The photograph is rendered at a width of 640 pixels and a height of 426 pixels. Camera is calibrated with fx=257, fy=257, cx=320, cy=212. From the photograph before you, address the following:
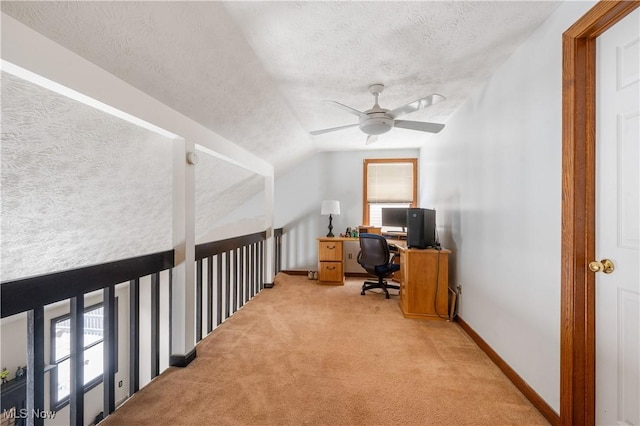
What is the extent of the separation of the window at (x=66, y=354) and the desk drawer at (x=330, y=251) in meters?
3.36

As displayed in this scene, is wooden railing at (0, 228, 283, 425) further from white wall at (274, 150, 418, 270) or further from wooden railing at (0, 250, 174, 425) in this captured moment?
white wall at (274, 150, 418, 270)

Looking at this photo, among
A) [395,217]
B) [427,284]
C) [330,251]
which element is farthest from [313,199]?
[427,284]

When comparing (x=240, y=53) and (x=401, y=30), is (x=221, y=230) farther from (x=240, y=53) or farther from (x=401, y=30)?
(x=401, y=30)

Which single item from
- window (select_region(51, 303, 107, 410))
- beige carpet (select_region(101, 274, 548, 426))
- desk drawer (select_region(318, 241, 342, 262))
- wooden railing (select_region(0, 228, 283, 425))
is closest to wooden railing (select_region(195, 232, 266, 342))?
wooden railing (select_region(0, 228, 283, 425))

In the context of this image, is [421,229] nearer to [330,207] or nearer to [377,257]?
[377,257]

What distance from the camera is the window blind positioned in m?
4.95

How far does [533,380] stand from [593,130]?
1531 mm

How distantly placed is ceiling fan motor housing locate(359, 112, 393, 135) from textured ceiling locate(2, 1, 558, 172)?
0.31 m

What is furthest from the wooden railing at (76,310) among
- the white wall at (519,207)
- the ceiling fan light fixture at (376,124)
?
the white wall at (519,207)

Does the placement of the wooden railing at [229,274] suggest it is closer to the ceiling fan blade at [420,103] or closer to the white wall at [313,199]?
the white wall at [313,199]

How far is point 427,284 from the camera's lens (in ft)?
9.83

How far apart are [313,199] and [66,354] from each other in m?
4.39

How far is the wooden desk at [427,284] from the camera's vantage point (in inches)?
117

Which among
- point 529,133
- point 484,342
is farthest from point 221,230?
point 529,133
